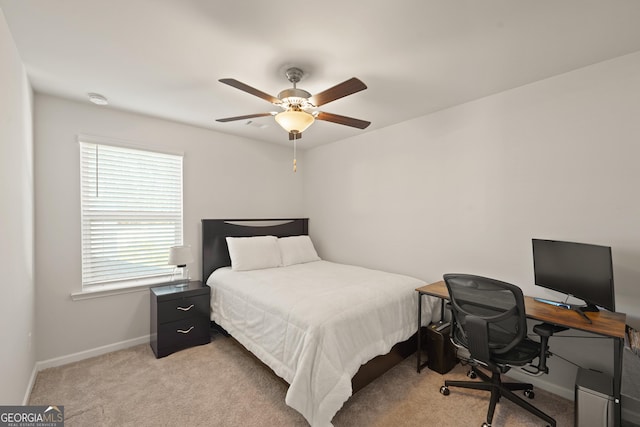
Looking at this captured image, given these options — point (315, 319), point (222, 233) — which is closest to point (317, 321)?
point (315, 319)

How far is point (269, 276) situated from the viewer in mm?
2994

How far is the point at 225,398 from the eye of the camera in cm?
212

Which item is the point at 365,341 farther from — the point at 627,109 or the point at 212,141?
the point at 212,141

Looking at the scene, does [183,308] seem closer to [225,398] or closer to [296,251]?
[225,398]

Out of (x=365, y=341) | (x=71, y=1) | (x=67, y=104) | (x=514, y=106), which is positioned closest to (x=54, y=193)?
(x=67, y=104)

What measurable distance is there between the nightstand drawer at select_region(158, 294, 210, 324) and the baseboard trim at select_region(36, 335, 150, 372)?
595mm

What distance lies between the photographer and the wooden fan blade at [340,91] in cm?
166

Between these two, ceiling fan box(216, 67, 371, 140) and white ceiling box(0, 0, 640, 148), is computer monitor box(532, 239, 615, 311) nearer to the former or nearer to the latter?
white ceiling box(0, 0, 640, 148)

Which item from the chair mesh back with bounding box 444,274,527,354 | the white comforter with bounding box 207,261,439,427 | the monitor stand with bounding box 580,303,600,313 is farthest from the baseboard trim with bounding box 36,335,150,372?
the monitor stand with bounding box 580,303,600,313

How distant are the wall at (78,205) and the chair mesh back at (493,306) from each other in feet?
9.58

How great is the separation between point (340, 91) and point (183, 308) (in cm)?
262

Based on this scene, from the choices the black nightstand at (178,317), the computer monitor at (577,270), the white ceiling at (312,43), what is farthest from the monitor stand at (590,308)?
the black nightstand at (178,317)

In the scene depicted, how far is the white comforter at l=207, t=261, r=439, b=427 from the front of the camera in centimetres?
177

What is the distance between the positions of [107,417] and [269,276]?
63.3 inches
